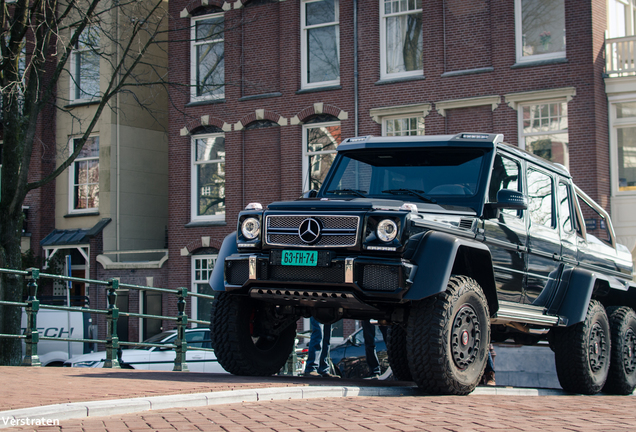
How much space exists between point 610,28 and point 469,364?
59.3ft

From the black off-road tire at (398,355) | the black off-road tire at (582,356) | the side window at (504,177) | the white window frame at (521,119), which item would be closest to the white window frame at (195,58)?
the white window frame at (521,119)

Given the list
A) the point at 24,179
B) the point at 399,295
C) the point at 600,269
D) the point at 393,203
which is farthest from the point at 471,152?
the point at 24,179

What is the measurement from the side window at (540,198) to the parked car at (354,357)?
4773 millimetres

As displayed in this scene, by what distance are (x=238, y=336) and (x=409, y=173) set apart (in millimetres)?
2253

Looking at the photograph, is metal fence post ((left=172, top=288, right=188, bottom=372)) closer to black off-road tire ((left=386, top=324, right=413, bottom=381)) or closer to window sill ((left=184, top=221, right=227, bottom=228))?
black off-road tire ((left=386, top=324, right=413, bottom=381))

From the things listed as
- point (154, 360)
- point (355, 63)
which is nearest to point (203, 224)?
point (355, 63)

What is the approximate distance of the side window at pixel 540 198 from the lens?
820 centimetres

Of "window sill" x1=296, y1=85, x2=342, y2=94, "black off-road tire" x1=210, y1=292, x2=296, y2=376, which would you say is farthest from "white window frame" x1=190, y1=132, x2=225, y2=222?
"black off-road tire" x1=210, y1=292, x2=296, y2=376

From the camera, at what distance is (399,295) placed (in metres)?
6.12

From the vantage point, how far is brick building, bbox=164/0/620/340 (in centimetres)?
2106

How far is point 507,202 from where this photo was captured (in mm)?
7090

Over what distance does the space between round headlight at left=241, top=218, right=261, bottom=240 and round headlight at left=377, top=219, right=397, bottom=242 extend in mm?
1146

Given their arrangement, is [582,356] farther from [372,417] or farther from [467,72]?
[467,72]

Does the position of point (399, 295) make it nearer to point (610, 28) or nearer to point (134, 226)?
point (610, 28)
